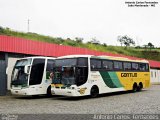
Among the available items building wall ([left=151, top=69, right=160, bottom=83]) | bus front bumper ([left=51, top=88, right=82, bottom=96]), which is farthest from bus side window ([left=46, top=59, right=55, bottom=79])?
building wall ([left=151, top=69, right=160, bottom=83])

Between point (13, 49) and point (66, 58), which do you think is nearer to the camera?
point (66, 58)

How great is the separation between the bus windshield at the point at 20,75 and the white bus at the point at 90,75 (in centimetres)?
185

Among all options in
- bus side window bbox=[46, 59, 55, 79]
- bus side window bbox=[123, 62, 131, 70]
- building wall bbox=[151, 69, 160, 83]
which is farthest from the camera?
building wall bbox=[151, 69, 160, 83]

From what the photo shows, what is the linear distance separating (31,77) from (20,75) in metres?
0.82

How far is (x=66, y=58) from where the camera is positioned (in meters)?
18.9

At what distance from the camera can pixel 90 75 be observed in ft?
62.9

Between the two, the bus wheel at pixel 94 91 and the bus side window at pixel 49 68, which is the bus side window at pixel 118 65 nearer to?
the bus wheel at pixel 94 91

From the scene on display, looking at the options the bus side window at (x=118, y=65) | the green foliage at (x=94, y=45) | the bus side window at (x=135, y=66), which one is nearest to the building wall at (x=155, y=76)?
the green foliage at (x=94, y=45)

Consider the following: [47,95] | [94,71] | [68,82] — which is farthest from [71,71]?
[47,95]

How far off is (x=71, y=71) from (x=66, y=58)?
117 cm

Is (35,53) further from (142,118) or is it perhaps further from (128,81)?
(142,118)

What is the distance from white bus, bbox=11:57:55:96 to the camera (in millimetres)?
19047

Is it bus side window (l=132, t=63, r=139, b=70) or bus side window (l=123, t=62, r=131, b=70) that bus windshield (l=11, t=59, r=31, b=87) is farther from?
bus side window (l=132, t=63, r=139, b=70)

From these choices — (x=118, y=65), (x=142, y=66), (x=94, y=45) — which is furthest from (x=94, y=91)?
(x=94, y=45)
